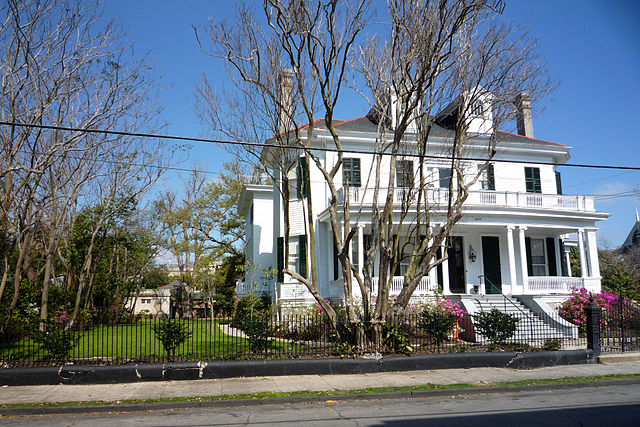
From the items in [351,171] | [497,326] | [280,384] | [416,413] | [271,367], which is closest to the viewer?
[416,413]

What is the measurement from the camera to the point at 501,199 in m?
20.9

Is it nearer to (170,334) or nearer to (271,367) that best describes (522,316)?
(271,367)

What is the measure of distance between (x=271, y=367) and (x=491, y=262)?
A: 14.5 metres

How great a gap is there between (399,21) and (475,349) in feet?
29.1

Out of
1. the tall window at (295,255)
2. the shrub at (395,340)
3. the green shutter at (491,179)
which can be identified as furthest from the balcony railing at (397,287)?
the green shutter at (491,179)

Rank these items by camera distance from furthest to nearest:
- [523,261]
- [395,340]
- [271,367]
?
[523,261], [395,340], [271,367]

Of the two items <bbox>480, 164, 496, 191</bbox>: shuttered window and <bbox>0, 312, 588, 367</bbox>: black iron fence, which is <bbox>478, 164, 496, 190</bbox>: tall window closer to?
<bbox>480, 164, 496, 191</bbox>: shuttered window

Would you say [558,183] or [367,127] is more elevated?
[367,127]

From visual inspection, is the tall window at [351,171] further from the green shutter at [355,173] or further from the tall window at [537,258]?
the tall window at [537,258]

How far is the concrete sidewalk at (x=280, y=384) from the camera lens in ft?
30.0

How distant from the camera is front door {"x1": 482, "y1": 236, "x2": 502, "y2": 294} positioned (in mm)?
21969

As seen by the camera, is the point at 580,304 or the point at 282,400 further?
the point at 580,304

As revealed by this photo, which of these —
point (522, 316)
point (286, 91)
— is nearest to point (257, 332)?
point (286, 91)

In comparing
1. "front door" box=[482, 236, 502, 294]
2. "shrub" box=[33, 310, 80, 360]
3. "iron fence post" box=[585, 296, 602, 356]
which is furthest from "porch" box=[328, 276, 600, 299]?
"shrub" box=[33, 310, 80, 360]
